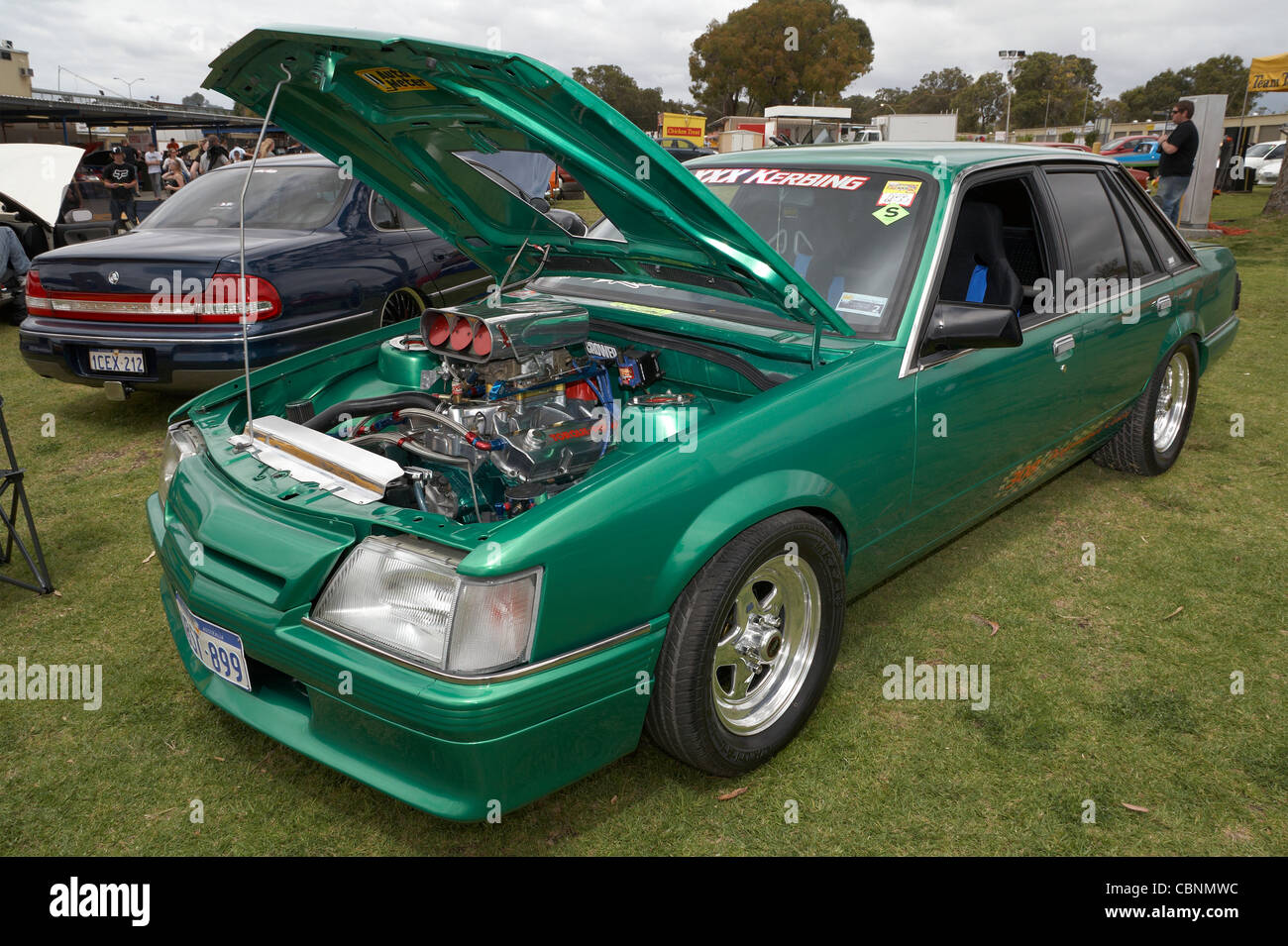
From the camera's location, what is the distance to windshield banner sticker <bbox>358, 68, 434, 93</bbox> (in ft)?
7.49

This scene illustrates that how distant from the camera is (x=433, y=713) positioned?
180 centimetres

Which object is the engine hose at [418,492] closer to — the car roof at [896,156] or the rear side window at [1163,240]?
the car roof at [896,156]

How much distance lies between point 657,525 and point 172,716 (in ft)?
5.81

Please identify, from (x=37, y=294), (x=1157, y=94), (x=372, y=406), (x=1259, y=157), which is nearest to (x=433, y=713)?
(x=372, y=406)

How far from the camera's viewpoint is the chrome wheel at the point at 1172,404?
4555 millimetres

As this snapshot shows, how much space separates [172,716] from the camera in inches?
108

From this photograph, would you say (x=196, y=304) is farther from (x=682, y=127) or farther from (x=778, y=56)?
(x=778, y=56)

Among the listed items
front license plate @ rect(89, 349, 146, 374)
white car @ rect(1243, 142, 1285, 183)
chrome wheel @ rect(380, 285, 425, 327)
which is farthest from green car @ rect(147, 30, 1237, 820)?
white car @ rect(1243, 142, 1285, 183)

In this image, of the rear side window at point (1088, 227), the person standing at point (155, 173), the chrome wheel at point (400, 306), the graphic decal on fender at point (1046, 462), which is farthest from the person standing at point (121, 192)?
the graphic decal on fender at point (1046, 462)

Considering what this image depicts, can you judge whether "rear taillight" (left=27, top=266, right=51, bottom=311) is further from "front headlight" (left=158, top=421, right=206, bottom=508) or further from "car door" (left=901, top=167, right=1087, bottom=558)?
"car door" (left=901, top=167, right=1087, bottom=558)

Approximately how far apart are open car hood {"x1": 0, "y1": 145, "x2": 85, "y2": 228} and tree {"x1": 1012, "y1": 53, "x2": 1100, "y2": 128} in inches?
2869
